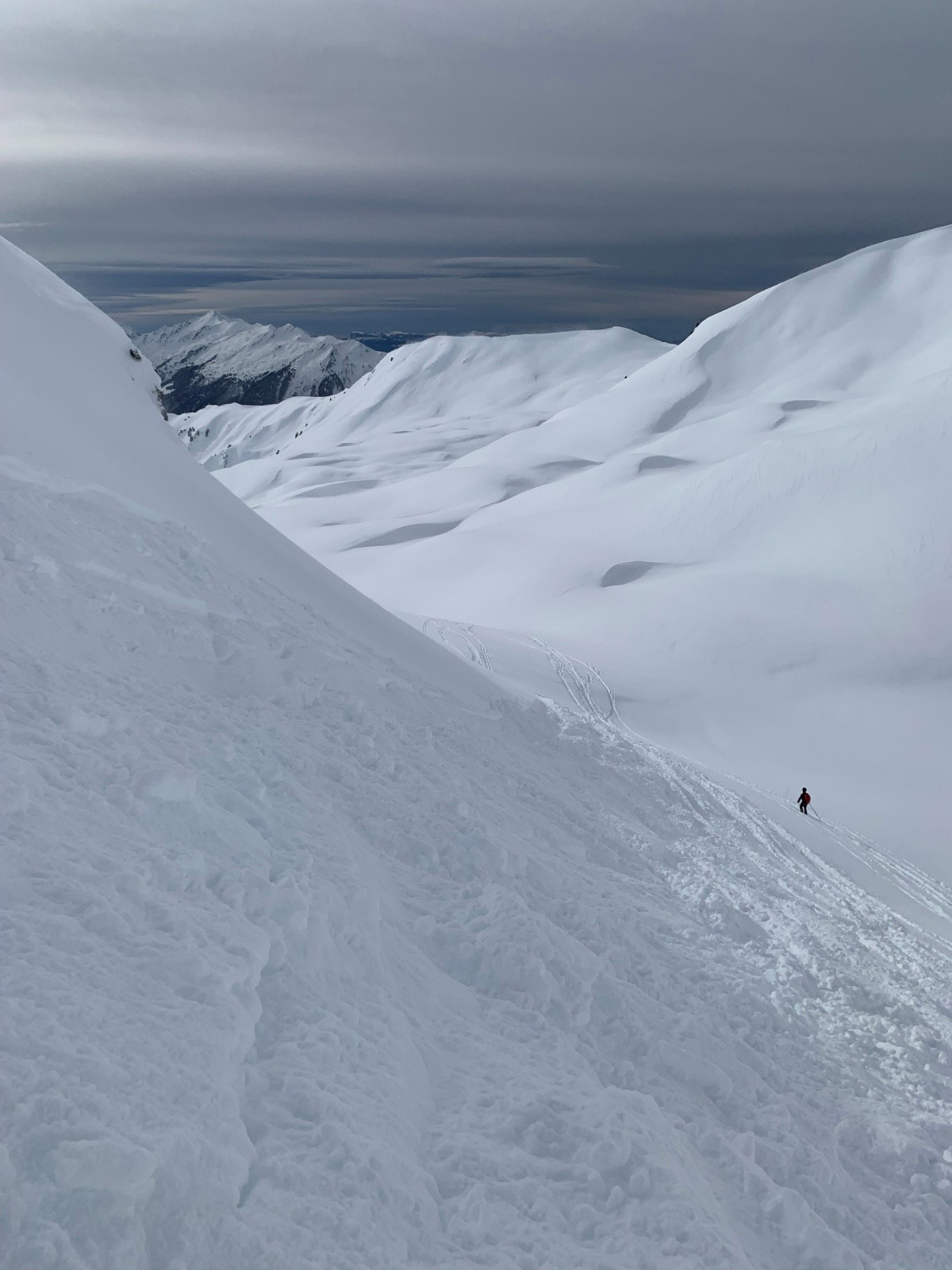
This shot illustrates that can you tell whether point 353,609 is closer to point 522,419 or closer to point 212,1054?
point 212,1054

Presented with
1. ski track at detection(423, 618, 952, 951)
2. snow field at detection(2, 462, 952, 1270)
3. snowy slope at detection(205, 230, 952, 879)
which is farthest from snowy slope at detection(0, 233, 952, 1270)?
snowy slope at detection(205, 230, 952, 879)

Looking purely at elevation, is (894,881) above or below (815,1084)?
below

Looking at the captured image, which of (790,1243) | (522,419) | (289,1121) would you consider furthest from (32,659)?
(522,419)

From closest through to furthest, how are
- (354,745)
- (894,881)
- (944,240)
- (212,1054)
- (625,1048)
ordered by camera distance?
(212,1054) → (625,1048) → (354,745) → (894,881) → (944,240)

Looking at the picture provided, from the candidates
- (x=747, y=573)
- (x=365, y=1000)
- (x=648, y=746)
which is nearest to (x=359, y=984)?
(x=365, y=1000)

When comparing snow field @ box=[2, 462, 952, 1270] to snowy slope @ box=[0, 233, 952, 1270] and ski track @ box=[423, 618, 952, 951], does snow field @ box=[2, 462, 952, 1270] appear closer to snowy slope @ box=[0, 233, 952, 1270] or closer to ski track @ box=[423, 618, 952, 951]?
snowy slope @ box=[0, 233, 952, 1270]

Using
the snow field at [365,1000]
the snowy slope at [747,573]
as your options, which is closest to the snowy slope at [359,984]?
the snow field at [365,1000]

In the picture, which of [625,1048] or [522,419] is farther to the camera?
[522,419]

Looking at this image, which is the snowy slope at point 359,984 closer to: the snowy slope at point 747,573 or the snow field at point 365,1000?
the snow field at point 365,1000

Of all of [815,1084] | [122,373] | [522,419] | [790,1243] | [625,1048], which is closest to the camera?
[790,1243]
